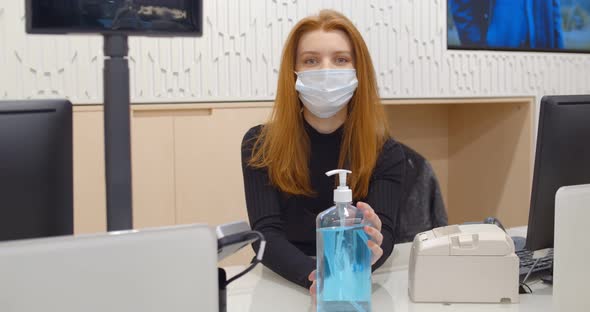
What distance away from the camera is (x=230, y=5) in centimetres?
265

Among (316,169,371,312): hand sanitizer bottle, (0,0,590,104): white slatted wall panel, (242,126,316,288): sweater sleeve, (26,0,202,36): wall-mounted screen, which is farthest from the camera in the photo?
(0,0,590,104): white slatted wall panel

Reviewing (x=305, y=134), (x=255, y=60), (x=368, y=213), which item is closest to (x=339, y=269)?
(x=368, y=213)

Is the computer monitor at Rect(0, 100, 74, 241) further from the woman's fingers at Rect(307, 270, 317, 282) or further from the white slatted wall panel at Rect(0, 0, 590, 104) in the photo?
the white slatted wall panel at Rect(0, 0, 590, 104)

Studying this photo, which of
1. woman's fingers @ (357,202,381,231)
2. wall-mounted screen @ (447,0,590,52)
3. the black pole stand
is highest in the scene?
wall-mounted screen @ (447,0,590,52)

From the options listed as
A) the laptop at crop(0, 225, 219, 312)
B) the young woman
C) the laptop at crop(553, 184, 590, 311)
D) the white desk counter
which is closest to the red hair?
the young woman

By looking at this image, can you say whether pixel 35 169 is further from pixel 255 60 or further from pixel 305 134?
pixel 255 60

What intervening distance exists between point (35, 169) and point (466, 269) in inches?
32.1

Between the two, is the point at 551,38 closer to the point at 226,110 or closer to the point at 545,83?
the point at 545,83

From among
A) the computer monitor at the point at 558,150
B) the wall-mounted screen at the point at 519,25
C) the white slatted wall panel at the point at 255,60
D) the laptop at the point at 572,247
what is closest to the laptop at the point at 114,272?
the laptop at the point at 572,247

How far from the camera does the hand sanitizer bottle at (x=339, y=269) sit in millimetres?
1112

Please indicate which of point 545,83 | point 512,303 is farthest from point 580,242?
point 545,83

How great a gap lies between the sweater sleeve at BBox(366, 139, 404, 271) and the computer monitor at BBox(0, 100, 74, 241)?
86 centimetres

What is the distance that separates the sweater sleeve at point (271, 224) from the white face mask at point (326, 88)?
0.19 metres

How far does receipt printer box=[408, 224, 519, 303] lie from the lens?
3.95 feet
